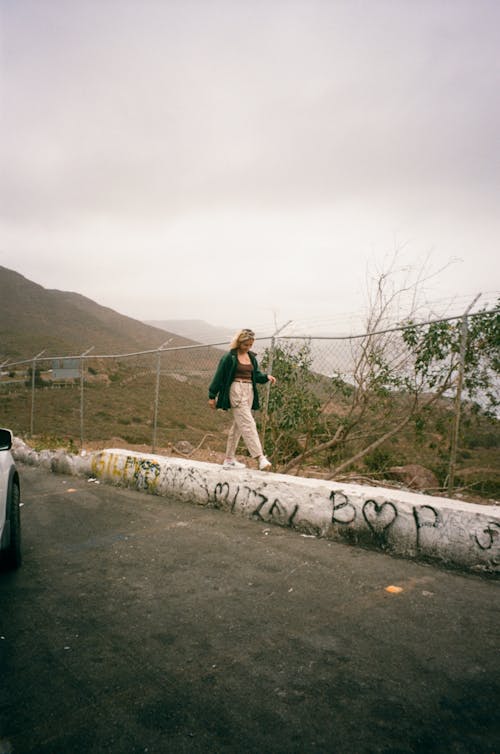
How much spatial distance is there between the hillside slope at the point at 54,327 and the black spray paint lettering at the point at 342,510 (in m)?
38.7

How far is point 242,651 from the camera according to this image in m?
2.85

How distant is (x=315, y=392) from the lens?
7371 mm

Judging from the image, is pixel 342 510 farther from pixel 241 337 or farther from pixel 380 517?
pixel 241 337

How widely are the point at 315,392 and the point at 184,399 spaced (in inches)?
180

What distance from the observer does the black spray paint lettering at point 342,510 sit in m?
Answer: 4.79

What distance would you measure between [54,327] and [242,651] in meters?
63.6

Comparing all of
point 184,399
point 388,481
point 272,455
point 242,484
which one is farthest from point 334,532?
point 184,399

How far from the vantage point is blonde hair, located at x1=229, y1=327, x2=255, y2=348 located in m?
6.17

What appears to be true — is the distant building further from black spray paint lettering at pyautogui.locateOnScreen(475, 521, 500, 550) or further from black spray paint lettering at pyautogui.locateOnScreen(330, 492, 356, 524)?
black spray paint lettering at pyautogui.locateOnScreen(475, 521, 500, 550)

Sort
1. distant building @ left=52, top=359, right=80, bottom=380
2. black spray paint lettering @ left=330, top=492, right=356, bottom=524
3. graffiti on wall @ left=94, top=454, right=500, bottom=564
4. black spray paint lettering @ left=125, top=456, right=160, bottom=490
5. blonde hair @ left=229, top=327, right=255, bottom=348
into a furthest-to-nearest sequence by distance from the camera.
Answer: distant building @ left=52, top=359, right=80, bottom=380, black spray paint lettering @ left=125, top=456, right=160, bottom=490, blonde hair @ left=229, top=327, right=255, bottom=348, black spray paint lettering @ left=330, top=492, right=356, bottom=524, graffiti on wall @ left=94, top=454, right=500, bottom=564

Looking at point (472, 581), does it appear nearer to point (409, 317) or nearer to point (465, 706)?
point (465, 706)

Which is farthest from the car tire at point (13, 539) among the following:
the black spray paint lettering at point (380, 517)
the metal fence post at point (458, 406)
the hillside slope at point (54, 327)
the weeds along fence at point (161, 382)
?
the hillside slope at point (54, 327)

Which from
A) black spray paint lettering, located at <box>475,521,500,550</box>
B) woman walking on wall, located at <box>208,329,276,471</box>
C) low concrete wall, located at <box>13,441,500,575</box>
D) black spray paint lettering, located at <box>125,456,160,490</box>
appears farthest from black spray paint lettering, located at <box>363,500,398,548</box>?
black spray paint lettering, located at <box>125,456,160,490</box>

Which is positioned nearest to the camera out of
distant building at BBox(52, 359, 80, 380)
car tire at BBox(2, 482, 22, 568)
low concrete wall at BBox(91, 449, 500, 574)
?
car tire at BBox(2, 482, 22, 568)
